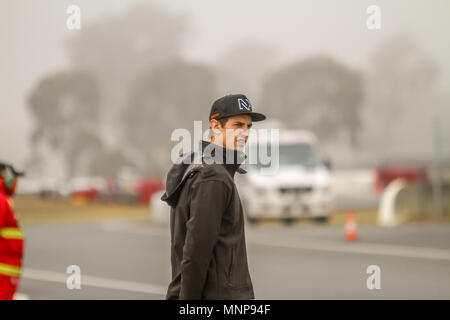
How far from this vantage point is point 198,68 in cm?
6400

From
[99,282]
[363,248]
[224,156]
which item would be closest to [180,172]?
[224,156]

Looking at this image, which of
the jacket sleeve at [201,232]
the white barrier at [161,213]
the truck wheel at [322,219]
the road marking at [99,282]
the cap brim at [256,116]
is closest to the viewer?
the jacket sleeve at [201,232]

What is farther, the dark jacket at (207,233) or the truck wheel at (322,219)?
the truck wheel at (322,219)

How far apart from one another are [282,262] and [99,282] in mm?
3290

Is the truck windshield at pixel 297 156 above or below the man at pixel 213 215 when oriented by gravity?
above

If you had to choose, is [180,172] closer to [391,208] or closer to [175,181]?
[175,181]

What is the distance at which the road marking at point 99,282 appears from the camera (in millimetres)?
10336

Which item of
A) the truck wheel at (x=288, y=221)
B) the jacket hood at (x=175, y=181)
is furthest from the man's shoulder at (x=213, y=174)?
the truck wheel at (x=288, y=221)

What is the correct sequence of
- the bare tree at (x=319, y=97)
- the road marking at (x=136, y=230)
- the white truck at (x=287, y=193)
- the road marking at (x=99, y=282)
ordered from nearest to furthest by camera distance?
the road marking at (x=99, y=282) < the road marking at (x=136, y=230) < the white truck at (x=287, y=193) < the bare tree at (x=319, y=97)

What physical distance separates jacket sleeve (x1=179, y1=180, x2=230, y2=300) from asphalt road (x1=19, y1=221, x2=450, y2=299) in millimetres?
5732

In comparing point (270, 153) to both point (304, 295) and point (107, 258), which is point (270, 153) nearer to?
point (107, 258)

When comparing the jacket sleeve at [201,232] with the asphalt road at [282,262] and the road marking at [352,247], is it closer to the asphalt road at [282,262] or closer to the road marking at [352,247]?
the asphalt road at [282,262]

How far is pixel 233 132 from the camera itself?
392 cm

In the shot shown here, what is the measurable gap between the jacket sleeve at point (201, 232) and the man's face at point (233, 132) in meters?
0.26
